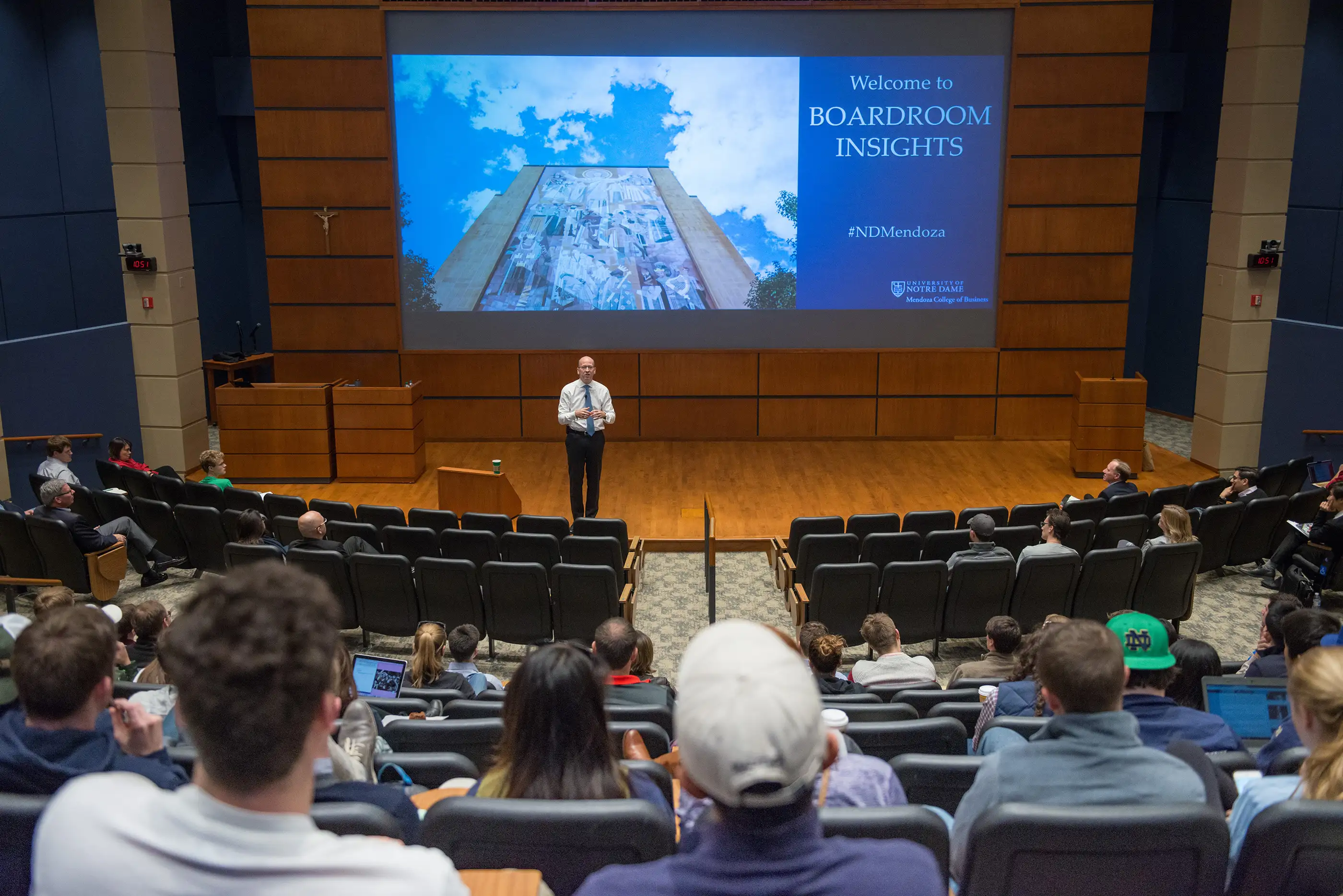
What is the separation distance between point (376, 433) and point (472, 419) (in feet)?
5.42

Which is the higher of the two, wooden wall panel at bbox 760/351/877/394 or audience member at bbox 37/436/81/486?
wooden wall panel at bbox 760/351/877/394

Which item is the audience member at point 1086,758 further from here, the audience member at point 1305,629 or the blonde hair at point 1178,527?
the blonde hair at point 1178,527

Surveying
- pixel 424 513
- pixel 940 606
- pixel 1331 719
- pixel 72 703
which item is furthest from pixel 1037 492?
pixel 72 703

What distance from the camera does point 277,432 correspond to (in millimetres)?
11266

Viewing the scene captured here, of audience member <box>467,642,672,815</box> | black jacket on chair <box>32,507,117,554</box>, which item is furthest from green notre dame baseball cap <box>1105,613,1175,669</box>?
black jacket on chair <box>32,507,117,554</box>

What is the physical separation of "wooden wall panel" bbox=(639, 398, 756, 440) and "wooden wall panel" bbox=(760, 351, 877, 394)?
0.38 m

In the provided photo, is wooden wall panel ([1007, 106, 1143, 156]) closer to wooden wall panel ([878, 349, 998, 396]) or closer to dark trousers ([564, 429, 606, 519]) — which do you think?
wooden wall panel ([878, 349, 998, 396])

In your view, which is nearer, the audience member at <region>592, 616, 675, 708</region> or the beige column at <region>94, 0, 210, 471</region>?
the audience member at <region>592, 616, 675, 708</region>

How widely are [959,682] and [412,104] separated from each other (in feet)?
30.6

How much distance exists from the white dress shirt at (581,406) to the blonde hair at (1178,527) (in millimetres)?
4509

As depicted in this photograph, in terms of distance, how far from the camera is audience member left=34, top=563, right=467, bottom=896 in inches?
43.8

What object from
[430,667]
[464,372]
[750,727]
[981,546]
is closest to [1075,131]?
[981,546]

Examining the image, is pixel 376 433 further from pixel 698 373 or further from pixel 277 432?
pixel 698 373

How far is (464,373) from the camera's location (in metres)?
12.5
